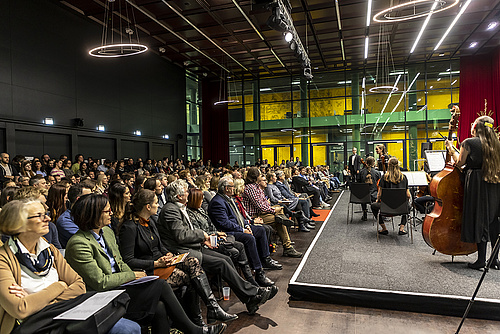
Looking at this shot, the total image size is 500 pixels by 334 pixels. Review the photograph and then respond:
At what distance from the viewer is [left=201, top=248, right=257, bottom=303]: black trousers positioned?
9.77ft

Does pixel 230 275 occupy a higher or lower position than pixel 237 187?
lower

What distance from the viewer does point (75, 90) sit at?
9914 mm

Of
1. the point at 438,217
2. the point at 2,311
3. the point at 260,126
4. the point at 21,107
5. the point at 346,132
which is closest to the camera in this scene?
the point at 2,311

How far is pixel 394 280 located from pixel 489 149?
1635 millimetres

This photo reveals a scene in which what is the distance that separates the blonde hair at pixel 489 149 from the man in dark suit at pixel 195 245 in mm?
2418

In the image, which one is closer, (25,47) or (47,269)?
(47,269)

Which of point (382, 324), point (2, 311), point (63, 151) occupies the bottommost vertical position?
point (382, 324)

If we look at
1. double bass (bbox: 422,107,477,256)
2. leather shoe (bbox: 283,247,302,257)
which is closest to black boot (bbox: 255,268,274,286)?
leather shoe (bbox: 283,247,302,257)

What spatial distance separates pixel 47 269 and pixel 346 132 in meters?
15.7

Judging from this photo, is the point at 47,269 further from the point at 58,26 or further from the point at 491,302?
the point at 58,26

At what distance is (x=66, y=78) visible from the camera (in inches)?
379

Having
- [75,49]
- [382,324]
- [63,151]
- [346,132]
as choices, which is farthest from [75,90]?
[346,132]

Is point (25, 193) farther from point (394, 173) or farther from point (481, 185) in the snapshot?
point (394, 173)

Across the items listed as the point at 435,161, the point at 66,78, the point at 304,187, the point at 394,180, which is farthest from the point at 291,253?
the point at 66,78
